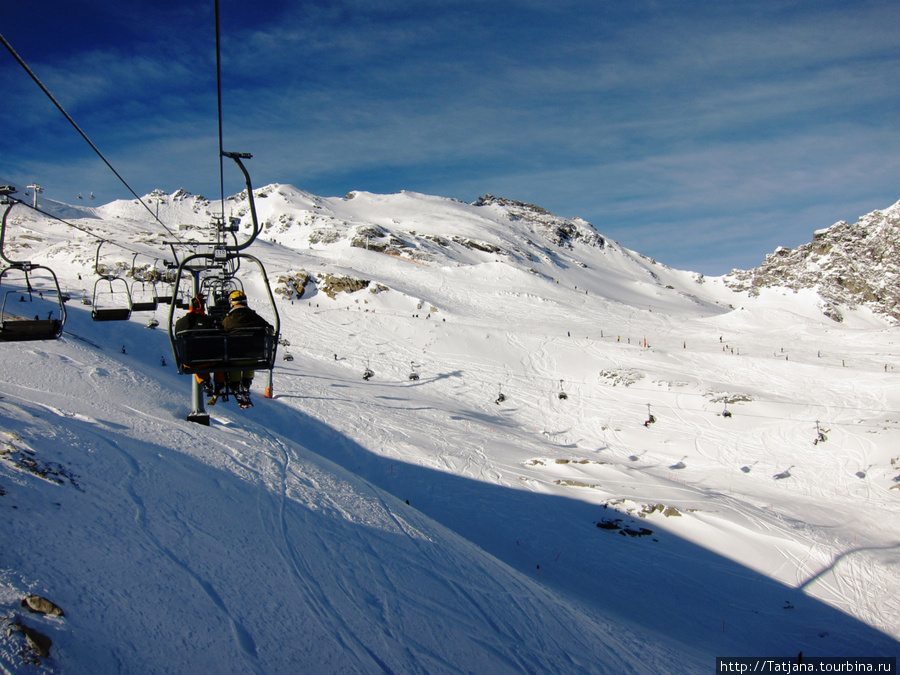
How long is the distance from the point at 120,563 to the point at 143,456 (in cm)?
500

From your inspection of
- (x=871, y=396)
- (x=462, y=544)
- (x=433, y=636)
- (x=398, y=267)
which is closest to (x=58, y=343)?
(x=462, y=544)

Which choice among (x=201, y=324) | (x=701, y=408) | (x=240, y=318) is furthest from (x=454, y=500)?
(x=701, y=408)

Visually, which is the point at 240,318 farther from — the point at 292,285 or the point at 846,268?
the point at 846,268

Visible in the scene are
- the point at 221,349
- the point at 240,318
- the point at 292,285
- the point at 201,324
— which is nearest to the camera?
the point at 221,349

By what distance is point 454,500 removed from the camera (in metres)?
20.9

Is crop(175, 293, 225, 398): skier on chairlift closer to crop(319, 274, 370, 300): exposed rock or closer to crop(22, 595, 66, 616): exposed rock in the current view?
crop(22, 595, 66, 616): exposed rock

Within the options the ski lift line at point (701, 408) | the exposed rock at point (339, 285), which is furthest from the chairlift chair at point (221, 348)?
the exposed rock at point (339, 285)

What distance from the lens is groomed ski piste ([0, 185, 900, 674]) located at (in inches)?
302

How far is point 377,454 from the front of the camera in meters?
24.0

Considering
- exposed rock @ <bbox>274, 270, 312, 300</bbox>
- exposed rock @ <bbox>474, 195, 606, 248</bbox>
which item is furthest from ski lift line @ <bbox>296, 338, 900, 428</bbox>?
exposed rock @ <bbox>474, 195, 606, 248</bbox>

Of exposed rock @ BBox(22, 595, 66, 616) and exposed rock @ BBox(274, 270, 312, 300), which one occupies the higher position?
exposed rock @ BBox(274, 270, 312, 300)

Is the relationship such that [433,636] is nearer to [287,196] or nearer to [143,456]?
[143,456]

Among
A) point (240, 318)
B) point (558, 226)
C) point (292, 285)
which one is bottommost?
point (240, 318)

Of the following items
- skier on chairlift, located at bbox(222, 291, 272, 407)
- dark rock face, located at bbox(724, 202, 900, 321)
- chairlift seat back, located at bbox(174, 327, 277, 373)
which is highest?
dark rock face, located at bbox(724, 202, 900, 321)
